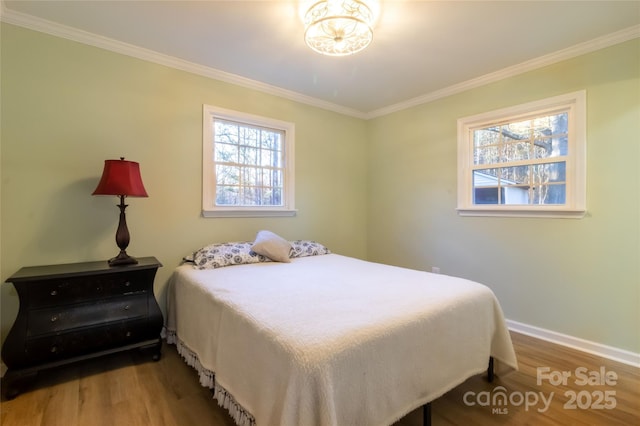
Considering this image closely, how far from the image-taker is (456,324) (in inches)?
66.4

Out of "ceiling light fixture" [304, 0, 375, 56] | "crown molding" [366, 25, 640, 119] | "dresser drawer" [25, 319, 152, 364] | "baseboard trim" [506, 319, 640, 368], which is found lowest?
"baseboard trim" [506, 319, 640, 368]

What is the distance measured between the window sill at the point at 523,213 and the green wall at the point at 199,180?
0.05 metres

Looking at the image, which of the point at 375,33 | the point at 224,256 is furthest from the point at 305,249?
the point at 375,33

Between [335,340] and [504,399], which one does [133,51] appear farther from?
[504,399]

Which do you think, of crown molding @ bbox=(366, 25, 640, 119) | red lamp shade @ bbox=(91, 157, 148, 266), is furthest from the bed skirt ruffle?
crown molding @ bbox=(366, 25, 640, 119)

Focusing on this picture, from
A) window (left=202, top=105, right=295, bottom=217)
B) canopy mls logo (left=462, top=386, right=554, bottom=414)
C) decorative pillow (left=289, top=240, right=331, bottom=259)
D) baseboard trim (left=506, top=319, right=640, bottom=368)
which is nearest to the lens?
canopy mls logo (left=462, top=386, right=554, bottom=414)

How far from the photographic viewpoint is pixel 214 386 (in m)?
1.74

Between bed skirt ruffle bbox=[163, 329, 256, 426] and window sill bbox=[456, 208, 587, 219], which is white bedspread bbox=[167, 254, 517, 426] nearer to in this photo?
bed skirt ruffle bbox=[163, 329, 256, 426]

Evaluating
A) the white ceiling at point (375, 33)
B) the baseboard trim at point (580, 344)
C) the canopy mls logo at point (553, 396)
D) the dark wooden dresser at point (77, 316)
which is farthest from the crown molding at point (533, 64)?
the dark wooden dresser at point (77, 316)

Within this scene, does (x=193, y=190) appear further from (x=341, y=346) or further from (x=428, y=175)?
(x=428, y=175)

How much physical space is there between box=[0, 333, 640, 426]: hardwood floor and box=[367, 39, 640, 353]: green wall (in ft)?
1.56

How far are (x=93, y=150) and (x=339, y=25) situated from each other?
2.13 meters

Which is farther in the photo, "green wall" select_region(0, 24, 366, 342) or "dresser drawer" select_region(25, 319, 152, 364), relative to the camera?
"green wall" select_region(0, 24, 366, 342)

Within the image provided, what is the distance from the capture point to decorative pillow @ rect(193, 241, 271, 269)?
8.35 feet
